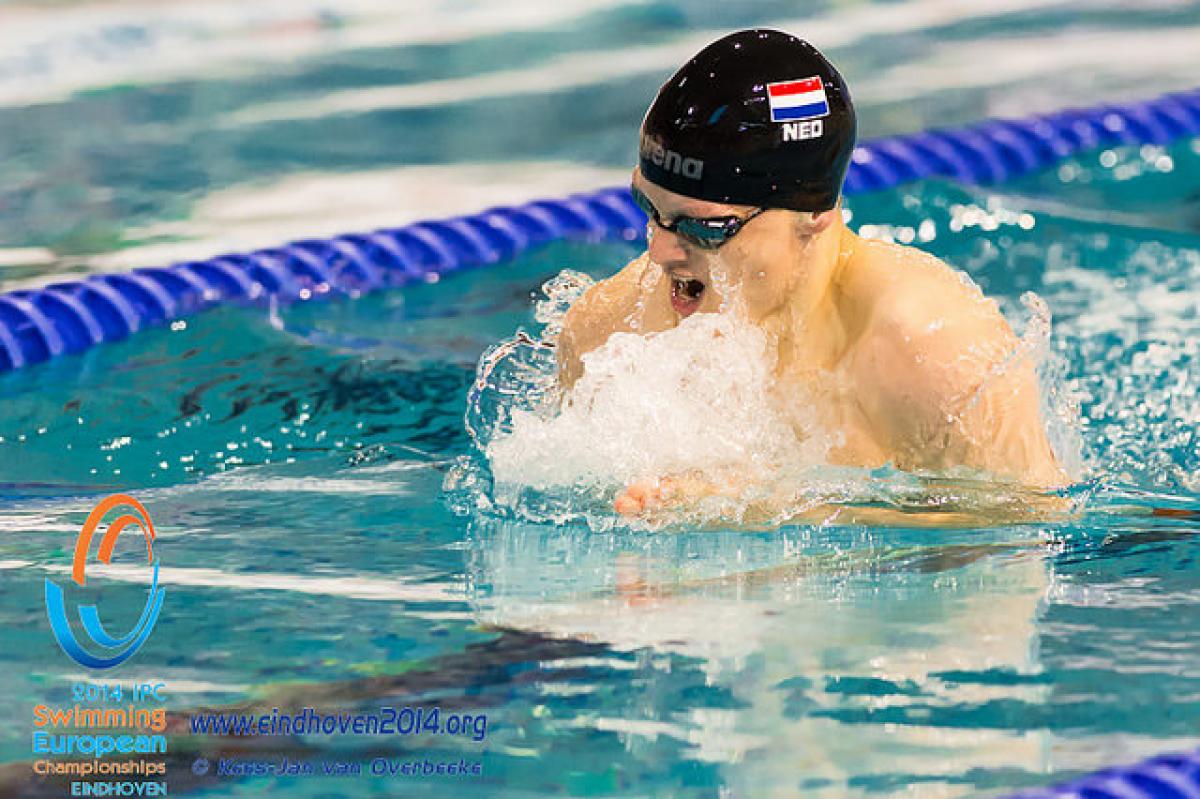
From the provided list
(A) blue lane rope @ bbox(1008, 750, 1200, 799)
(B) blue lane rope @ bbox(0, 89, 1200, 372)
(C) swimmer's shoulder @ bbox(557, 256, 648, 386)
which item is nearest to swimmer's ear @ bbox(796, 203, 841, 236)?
(C) swimmer's shoulder @ bbox(557, 256, 648, 386)

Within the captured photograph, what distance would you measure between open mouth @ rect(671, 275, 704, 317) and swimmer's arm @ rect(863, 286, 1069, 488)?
11.2 inches

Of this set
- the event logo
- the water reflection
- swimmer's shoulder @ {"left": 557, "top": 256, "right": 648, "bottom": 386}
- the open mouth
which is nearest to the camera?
the water reflection

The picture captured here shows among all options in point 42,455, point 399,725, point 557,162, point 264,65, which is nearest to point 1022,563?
point 399,725

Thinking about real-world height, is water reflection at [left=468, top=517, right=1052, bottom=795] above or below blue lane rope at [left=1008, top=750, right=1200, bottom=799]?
above

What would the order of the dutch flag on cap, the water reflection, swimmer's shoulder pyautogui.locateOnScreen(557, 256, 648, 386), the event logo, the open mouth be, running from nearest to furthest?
the water reflection < the event logo < the dutch flag on cap < the open mouth < swimmer's shoulder pyautogui.locateOnScreen(557, 256, 648, 386)

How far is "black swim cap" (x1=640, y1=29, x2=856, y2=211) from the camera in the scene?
9.33 ft

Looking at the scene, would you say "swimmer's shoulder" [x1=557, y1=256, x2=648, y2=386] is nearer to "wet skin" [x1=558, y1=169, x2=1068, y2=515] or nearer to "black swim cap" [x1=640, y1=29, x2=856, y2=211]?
"wet skin" [x1=558, y1=169, x2=1068, y2=515]

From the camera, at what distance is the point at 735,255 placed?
293cm

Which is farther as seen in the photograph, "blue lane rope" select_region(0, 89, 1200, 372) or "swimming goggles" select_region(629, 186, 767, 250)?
"blue lane rope" select_region(0, 89, 1200, 372)

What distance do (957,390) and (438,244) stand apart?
247 centimetres

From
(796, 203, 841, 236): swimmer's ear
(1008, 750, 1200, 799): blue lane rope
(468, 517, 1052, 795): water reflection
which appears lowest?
(1008, 750, 1200, 799): blue lane rope

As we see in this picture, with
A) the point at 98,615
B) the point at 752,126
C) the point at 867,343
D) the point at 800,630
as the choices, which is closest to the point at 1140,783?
the point at 800,630

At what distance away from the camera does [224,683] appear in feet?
8.61

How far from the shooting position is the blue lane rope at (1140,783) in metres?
2.28
